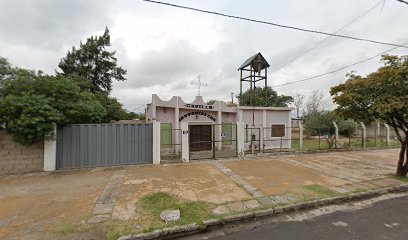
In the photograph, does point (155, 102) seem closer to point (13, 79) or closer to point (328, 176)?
point (13, 79)

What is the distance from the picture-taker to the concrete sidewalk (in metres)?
4.27

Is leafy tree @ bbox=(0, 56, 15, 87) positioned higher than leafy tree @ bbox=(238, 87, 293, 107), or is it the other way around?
leafy tree @ bbox=(238, 87, 293, 107)

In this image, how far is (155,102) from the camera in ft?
42.6

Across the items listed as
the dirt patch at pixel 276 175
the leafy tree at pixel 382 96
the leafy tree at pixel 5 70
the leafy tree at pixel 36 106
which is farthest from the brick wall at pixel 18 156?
the leafy tree at pixel 382 96

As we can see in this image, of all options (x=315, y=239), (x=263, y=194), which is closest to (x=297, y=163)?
(x=263, y=194)

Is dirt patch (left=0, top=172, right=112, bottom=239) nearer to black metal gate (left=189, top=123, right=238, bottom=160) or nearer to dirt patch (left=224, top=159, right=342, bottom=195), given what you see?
dirt patch (left=224, top=159, right=342, bottom=195)

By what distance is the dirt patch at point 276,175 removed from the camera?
6328mm

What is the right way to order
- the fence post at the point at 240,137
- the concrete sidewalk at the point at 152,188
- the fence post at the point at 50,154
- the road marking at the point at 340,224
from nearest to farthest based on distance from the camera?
the road marking at the point at 340,224, the concrete sidewalk at the point at 152,188, the fence post at the point at 50,154, the fence post at the point at 240,137

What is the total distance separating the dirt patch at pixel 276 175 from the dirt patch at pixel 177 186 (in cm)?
85

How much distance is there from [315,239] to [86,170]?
325 inches

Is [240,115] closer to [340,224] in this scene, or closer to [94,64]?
[340,224]

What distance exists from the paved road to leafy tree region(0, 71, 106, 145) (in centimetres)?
722

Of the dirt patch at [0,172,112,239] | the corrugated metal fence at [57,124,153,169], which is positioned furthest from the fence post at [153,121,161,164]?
the dirt patch at [0,172,112,239]

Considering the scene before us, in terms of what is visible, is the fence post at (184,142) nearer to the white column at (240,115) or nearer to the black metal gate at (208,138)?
the black metal gate at (208,138)
